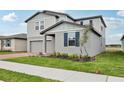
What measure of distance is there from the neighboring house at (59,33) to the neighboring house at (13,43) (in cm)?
437

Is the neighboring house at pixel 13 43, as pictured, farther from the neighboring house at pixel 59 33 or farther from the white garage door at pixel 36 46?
the white garage door at pixel 36 46

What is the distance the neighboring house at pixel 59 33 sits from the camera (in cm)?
1967

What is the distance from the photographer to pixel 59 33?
2111 centimetres

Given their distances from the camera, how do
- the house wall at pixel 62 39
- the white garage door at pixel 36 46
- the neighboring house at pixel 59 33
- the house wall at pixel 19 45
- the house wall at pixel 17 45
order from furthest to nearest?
the house wall at pixel 19 45 → the house wall at pixel 17 45 → the white garage door at pixel 36 46 → the neighboring house at pixel 59 33 → the house wall at pixel 62 39

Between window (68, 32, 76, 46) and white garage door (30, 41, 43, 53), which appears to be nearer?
window (68, 32, 76, 46)

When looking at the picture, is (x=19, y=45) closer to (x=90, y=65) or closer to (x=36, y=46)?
(x=36, y=46)

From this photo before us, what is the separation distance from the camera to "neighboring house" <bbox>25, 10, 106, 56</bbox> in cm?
1967

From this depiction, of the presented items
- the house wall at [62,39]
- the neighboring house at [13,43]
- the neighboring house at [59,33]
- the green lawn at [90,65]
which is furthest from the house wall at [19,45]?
the green lawn at [90,65]

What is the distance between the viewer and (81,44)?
61.7 feet

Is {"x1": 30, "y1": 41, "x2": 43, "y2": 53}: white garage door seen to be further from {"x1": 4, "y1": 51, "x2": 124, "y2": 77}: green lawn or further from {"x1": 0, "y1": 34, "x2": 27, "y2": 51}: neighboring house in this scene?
{"x1": 4, "y1": 51, "x2": 124, "y2": 77}: green lawn

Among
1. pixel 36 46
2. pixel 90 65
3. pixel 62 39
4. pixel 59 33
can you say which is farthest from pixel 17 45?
pixel 90 65

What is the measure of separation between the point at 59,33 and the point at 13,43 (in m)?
14.0

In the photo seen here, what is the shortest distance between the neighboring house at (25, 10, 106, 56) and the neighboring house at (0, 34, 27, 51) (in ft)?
14.3

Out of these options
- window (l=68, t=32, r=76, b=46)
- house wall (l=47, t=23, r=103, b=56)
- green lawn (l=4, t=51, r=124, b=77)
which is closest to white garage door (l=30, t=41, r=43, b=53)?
house wall (l=47, t=23, r=103, b=56)
